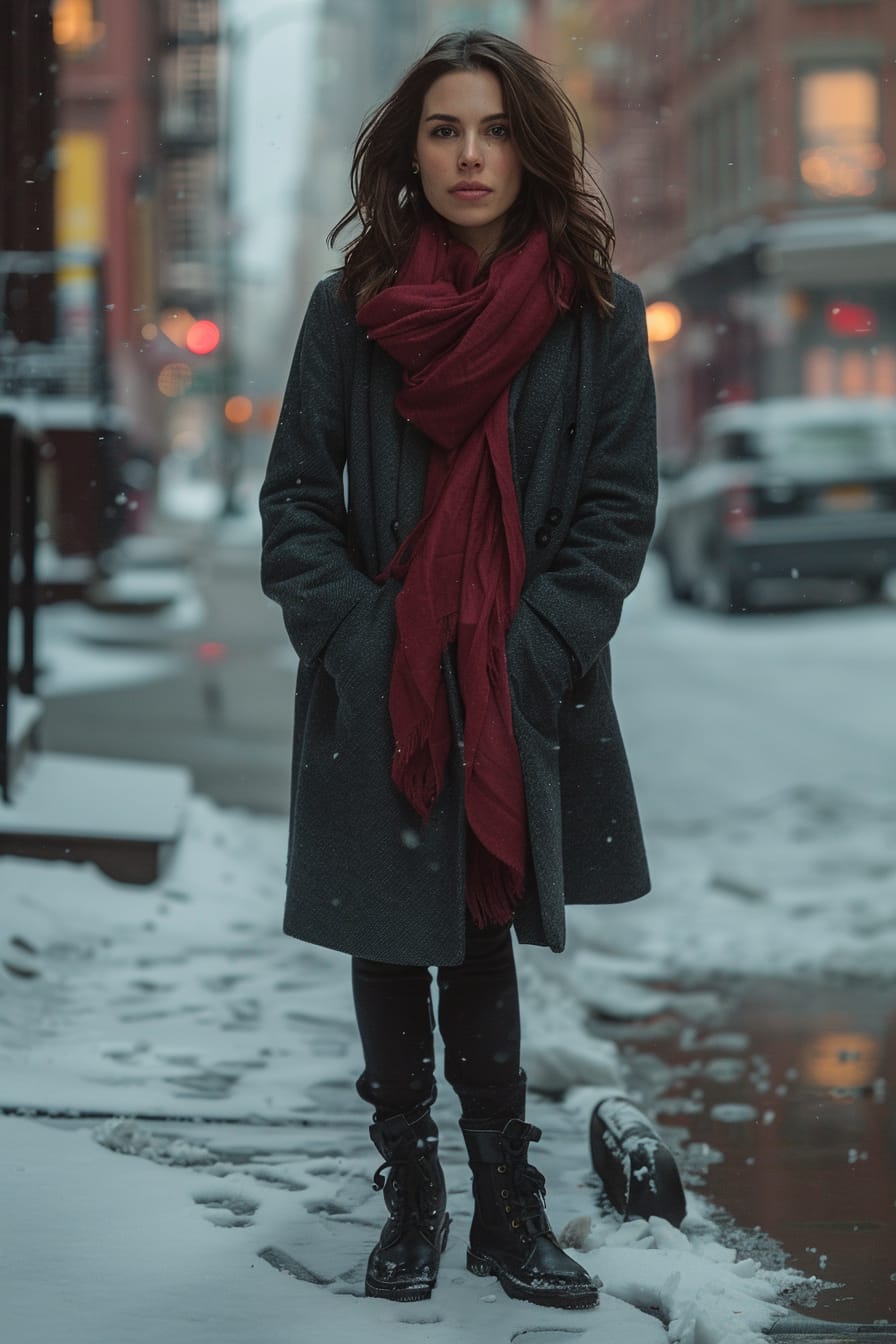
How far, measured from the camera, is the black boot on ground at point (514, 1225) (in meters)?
2.94

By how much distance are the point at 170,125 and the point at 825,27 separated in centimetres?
1824

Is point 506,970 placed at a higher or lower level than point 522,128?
lower

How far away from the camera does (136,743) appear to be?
918 centimetres

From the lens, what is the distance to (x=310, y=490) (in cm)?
299

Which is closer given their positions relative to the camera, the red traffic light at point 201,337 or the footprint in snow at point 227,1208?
the footprint in snow at point 227,1208

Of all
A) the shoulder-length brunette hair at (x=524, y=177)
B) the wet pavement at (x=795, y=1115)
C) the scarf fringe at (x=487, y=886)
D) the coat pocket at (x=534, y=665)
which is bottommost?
the wet pavement at (x=795, y=1115)

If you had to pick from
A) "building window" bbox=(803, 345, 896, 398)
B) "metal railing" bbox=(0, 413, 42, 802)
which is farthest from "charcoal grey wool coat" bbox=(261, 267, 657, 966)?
"building window" bbox=(803, 345, 896, 398)

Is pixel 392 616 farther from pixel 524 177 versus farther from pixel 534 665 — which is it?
pixel 524 177

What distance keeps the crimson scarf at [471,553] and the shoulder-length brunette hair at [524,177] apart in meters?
0.06

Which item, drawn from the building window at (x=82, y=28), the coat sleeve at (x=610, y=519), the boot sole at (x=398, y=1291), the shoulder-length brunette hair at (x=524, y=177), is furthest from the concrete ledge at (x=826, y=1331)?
the building window at (x=82, y=28)

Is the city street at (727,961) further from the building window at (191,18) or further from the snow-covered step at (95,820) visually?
the building window at (191,18)

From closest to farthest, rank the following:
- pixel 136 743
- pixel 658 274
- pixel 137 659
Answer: pixel 136 743, pixel 137 659, pixel 658 274

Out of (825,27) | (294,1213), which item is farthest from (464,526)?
(825,27)

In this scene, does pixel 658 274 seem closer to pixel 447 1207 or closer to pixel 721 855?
pixel 721 855
